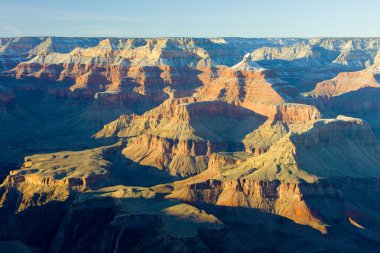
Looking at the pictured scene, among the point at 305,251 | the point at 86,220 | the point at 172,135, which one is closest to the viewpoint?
the point at 305,251

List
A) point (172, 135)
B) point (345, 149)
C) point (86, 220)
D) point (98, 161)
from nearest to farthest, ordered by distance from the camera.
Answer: point (86, 220) → point (345, 149) → point (98, 161) → point (172, 135)

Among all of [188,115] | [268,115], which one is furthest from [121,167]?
[268,115]

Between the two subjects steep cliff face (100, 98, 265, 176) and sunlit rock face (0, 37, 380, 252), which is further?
steep cliff face (100, 98, 265, 176)

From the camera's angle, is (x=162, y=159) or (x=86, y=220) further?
(x=162, y=159)

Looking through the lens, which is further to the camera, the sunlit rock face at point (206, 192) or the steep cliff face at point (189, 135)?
the steep cliff face at point (189, 135)

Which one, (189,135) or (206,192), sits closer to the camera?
(206,192)

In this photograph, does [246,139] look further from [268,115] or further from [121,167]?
[121,167]

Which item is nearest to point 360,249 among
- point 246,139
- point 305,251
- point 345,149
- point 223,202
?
point 305,251

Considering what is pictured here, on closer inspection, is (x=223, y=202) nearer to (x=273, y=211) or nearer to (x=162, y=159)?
(x=273, y=211)

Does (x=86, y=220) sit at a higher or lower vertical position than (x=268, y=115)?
lower

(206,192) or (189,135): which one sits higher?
(189,135)
